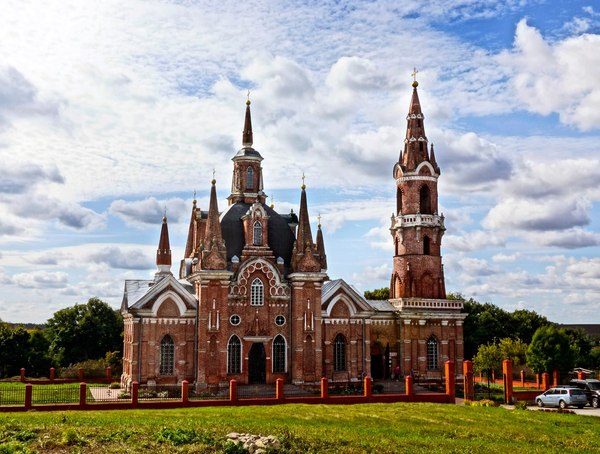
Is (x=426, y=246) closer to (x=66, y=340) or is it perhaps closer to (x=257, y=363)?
(x=257, y=363)

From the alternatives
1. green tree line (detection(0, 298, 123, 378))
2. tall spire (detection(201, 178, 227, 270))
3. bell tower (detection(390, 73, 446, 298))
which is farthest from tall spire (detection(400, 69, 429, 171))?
green tree line (detection(0, 298, 123, 378))

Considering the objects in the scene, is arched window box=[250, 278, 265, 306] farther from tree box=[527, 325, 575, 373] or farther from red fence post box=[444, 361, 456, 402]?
tree box=[527, 325, 575, 373]

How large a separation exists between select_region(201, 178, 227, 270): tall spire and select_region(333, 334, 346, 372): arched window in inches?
393

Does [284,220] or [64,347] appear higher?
[284,220]

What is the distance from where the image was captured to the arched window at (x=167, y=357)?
4159cm

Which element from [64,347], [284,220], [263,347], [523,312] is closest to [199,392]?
[263,347]

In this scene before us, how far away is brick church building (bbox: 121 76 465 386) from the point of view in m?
41.4

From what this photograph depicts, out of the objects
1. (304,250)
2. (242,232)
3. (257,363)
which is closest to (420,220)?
(304,250)

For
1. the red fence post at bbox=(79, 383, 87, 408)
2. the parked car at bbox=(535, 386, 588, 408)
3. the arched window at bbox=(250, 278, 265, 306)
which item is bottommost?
the parked car at bbox=(535, 386, 588, 408)

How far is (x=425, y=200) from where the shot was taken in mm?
50062

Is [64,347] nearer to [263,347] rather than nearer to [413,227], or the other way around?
[263,347]

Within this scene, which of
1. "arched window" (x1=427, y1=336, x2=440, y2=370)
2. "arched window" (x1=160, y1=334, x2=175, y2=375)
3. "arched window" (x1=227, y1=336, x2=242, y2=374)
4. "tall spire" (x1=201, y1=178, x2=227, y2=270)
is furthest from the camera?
"arched window" (x1=427, y1=336, x2=440, y2=370)

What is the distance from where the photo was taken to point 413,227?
49031 mm

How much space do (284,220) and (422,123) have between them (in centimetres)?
1291
